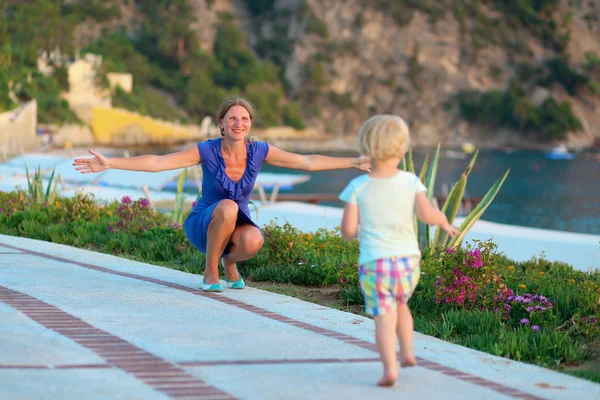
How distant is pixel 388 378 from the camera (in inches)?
183

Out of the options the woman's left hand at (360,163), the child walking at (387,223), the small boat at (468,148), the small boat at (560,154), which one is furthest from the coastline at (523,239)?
the small boat at (560,154)

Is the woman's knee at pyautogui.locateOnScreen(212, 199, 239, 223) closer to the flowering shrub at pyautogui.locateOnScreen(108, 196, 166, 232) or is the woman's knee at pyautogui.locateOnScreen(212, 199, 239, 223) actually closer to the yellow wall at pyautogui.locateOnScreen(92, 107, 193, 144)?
the flowering shrub at pyautogui.locateOnScreen(108, 196, 166, 232)

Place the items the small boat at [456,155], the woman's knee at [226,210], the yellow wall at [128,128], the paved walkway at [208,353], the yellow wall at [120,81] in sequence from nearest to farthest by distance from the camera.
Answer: the paved walkway at [208,353] < the woman's knee at [226,210] < the yellow wall at [128,128] < the yellow wall at [120,81] < the small boat at [456,155]

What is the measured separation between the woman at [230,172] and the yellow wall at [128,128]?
298 feet

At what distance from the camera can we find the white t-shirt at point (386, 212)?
15.8 ft

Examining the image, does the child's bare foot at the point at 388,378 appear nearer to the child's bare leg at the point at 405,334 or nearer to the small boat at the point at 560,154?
the child's bare leg at the point at 405,334

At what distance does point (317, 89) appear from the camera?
141 meters

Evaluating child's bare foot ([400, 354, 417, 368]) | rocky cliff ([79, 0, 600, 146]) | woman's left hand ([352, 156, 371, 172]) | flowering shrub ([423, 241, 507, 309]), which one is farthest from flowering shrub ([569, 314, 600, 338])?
rocky cliff ([79, 0, 600, 146])

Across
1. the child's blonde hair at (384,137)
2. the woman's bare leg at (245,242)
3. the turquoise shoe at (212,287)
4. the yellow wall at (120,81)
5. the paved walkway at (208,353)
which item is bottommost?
the paved walkway at (208,353)

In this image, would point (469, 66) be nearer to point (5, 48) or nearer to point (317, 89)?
point (317, 89)

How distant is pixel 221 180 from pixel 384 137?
2.56m

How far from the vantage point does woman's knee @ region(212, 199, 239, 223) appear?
6.98 m

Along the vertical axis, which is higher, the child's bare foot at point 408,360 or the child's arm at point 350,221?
the child's arm at point 350,221

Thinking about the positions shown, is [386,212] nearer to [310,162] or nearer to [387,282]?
[387,282]
